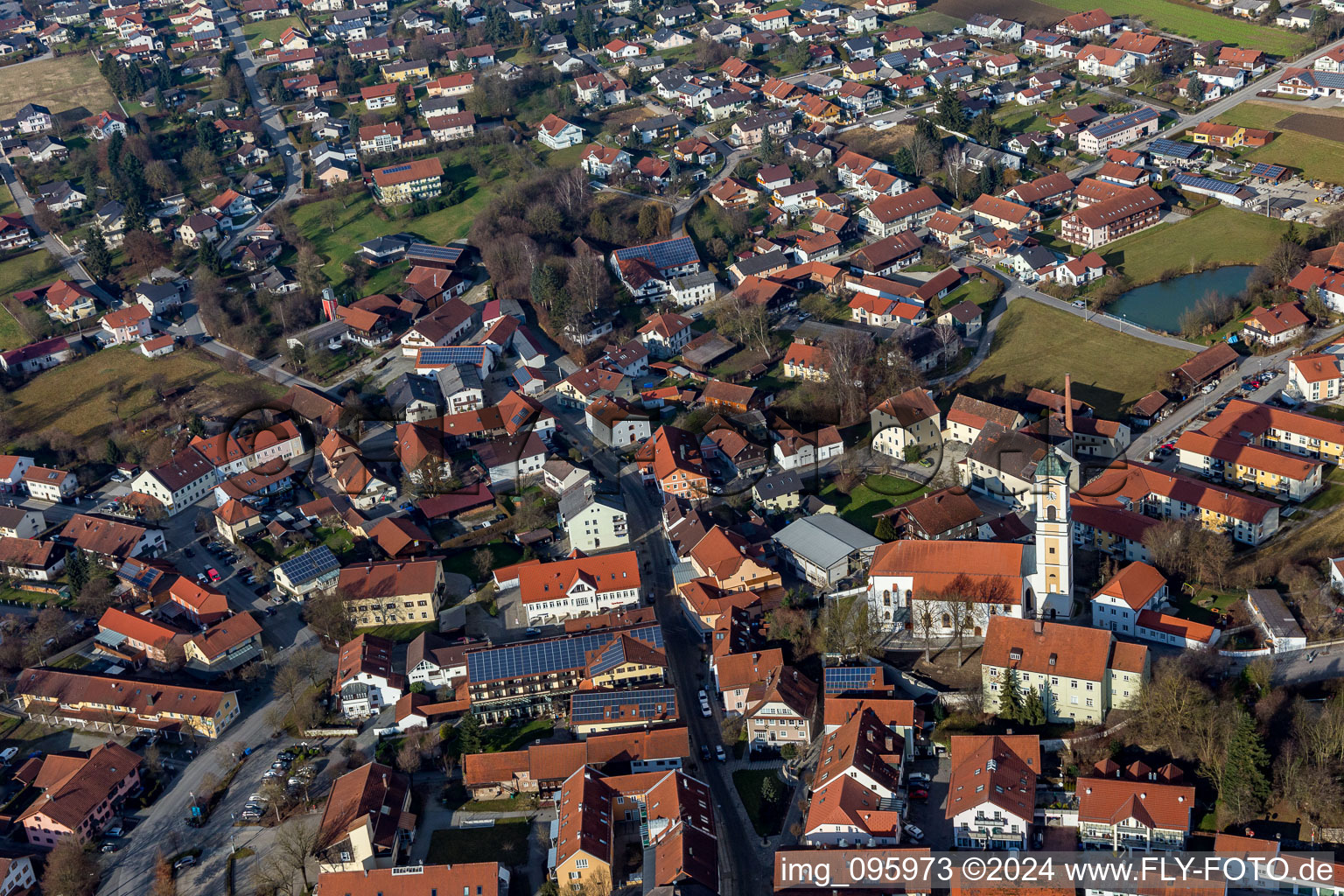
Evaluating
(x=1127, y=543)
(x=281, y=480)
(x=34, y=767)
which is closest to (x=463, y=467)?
(x=281, y=480)

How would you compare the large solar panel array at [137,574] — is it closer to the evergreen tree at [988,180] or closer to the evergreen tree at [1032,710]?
the evergreen tree at [1032,710]

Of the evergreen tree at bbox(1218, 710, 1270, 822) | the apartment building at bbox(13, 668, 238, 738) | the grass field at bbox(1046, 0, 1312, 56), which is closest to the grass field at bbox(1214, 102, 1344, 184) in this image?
the grass field at bbox(1046, 0, 1312, 56)

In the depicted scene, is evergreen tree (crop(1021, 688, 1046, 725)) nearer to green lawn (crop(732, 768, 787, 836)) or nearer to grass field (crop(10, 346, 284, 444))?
green lawn (crop(732, 768, 787, 836))

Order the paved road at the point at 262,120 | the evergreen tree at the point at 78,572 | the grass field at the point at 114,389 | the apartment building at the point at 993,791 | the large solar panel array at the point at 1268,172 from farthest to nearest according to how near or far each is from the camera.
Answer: the paved road at the point at 262,120 < the large solar panel array at the point at 1268,172 < the grass field at the point at 114,389 < the evergreen tree at the point at 78,572 < the apartment building at the point at 993,791

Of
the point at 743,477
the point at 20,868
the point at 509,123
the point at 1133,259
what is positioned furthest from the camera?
the point at 509,123

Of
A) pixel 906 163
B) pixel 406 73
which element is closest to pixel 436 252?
pixel 906 163

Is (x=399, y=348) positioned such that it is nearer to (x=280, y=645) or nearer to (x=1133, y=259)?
(x=280, y=645)

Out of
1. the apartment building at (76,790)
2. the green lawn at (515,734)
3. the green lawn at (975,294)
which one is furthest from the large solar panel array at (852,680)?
the green lawn at (975,294)

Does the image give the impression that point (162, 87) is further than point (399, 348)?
Yes
